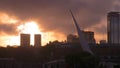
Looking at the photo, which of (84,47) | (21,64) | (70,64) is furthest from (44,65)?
(70,64)

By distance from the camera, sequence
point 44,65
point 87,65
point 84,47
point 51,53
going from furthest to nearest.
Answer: point 51,53, point 44,65, point 84,47, point 87,65

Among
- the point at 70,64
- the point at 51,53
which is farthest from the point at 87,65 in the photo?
the point at 51,53

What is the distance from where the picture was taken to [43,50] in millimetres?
195500

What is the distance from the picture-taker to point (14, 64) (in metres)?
175

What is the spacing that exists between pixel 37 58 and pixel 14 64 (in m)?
13.7

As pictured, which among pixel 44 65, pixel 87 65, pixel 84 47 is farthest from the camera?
pixel 44 65

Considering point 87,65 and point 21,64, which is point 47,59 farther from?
point 87,65

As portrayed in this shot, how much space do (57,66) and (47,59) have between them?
27737 mm

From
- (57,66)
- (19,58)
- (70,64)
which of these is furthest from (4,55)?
(70,64)

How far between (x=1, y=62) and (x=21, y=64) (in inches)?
268

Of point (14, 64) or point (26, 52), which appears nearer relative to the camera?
point (14, 64)

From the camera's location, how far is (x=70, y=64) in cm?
10894

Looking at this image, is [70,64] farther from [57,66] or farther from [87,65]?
[57,66]

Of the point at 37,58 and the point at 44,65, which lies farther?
the point at 37,58
